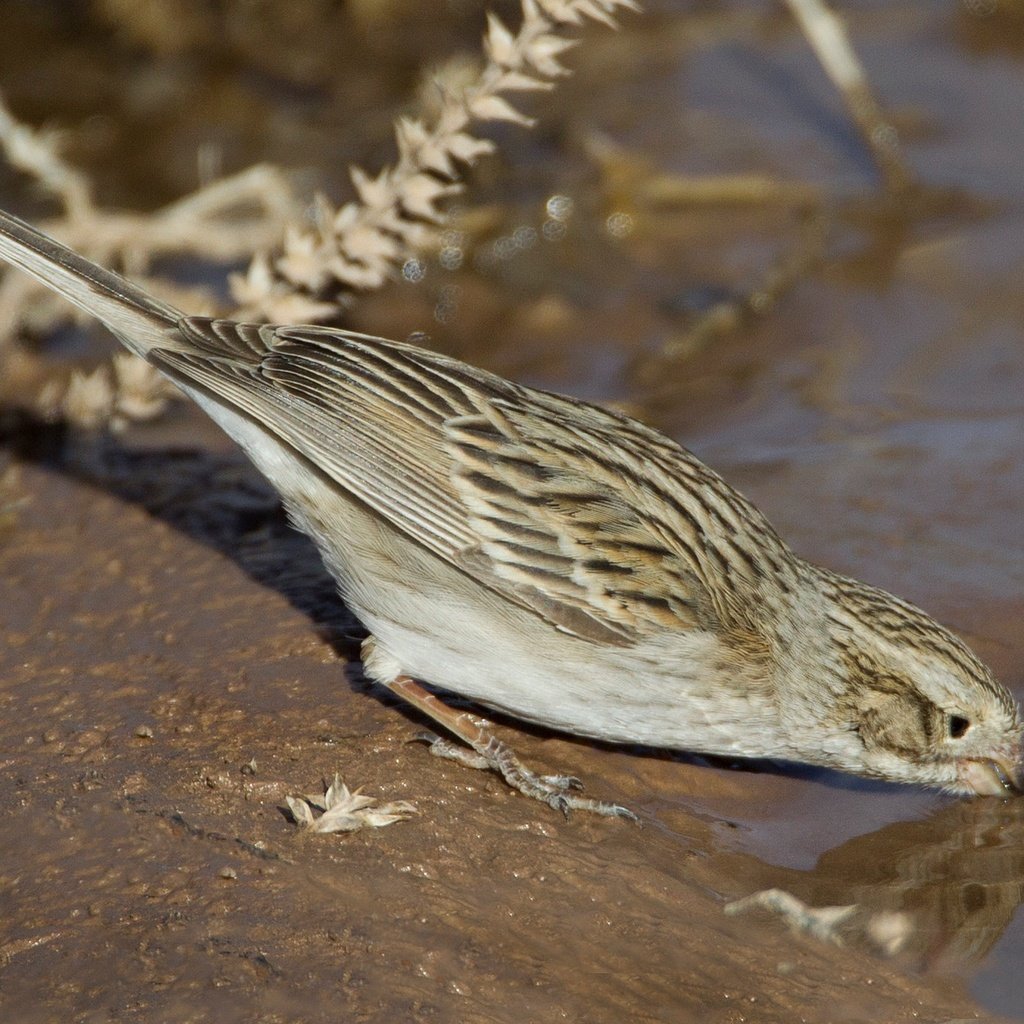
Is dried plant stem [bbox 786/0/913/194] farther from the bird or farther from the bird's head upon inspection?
the bird's head

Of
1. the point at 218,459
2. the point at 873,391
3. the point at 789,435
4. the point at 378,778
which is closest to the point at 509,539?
the point at 378,778

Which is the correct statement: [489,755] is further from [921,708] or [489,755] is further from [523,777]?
[921,708]

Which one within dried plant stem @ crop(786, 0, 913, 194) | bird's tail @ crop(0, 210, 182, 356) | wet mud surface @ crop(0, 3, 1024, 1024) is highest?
dried plant stem @ crop(786, 0, 913, 194)

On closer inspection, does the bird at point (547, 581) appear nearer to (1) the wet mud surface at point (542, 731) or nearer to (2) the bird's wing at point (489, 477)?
(2) the bird's wing at point (489, 477)

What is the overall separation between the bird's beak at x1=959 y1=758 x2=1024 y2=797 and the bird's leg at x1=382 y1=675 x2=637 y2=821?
1.22m

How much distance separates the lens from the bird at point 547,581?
488cm

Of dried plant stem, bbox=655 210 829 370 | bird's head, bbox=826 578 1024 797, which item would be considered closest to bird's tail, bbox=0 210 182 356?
bird's head, bbox=826 578 1024 797

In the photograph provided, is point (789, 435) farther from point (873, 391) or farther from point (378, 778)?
Answer: point (378, 778)

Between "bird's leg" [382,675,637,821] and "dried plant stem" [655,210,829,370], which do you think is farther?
"dried plant stem" [655,210,829,370]

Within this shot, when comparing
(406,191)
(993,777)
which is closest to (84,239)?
(406,191)

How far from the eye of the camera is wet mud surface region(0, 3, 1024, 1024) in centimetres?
392

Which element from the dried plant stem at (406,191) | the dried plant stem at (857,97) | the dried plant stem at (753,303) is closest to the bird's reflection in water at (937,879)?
the dried plant stem at (406,191)

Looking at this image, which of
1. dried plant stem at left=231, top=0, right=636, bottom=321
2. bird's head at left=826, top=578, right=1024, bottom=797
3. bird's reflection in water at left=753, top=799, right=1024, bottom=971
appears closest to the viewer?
bird's reflection in water at left=753, top=799, right=1024, bottom=971

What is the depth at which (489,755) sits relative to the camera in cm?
486
